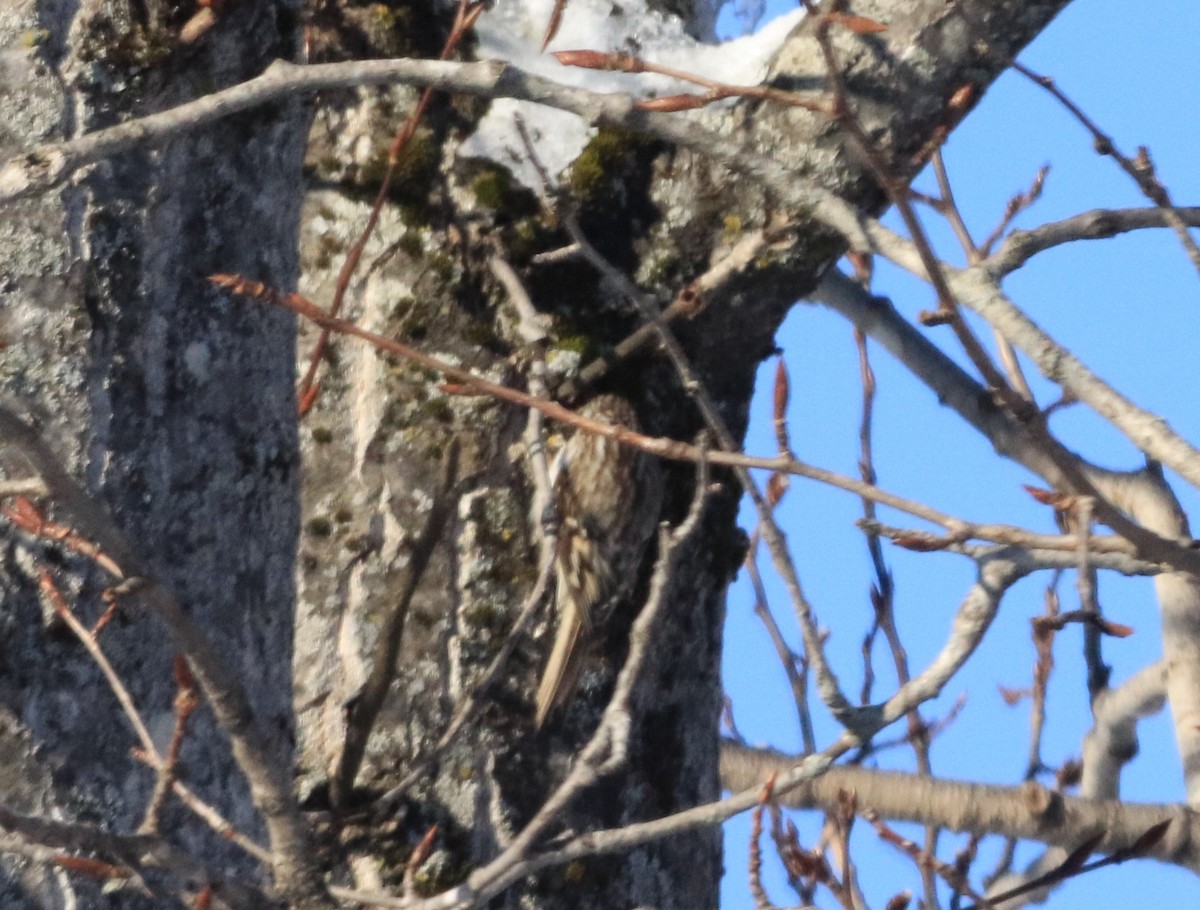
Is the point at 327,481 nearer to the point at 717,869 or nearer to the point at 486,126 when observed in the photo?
the point at 486,126

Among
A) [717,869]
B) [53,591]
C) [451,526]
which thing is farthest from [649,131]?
[717,869]

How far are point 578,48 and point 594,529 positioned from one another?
3.31 ft

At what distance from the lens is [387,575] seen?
8.04 feet

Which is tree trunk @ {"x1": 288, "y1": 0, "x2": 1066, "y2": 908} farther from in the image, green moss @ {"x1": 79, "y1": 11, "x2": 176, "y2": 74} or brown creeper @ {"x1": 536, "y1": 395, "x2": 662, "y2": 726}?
green moss @ {"x1": 79, "y1": 11, "x2": 176, "y2": 74}

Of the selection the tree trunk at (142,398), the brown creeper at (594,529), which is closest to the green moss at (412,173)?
the brown creeper at (594,529)

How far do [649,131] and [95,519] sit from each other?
0.98 metres

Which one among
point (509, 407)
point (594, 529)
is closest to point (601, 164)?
point (509, 407)

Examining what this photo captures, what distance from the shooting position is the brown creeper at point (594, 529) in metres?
2.50

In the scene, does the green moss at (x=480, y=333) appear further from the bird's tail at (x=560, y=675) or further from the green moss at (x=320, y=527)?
the bird's tail at (x=560, y=675)

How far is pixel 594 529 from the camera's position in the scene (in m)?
3.22

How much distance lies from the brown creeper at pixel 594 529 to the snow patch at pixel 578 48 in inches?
18.3

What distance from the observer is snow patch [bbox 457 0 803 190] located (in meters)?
2.63

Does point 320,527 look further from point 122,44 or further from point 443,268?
point 122,44

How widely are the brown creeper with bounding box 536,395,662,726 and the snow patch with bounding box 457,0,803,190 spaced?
18.3 inches
